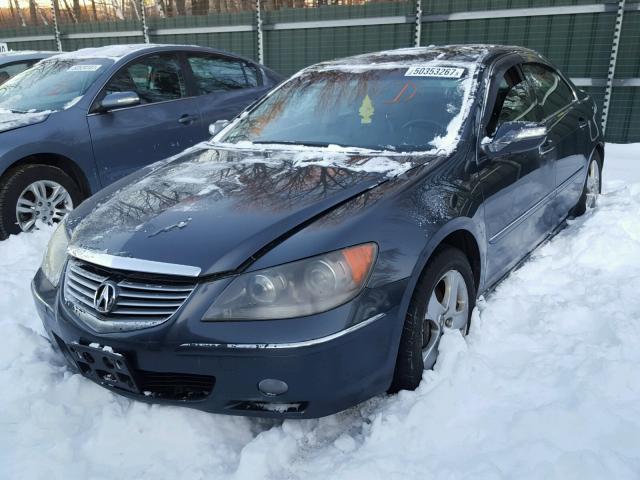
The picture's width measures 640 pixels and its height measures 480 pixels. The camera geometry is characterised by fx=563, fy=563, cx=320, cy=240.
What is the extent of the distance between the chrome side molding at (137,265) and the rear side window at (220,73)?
12.4ft

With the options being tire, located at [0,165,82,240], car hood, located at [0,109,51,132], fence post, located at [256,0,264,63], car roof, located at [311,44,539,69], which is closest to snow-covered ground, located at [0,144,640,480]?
car roof, located at [311,44,539,69]

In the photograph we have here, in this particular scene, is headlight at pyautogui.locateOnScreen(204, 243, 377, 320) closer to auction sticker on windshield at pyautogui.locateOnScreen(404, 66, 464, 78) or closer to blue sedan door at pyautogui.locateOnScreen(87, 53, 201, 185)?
auction sticker on windshield at pyautogui.locateOnScreen(404, 66, 464, 78)

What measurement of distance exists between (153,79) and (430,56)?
304 cm

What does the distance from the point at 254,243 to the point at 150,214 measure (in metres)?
0.60

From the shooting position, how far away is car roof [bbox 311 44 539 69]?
3330 millimetres

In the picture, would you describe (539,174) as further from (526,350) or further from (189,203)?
(189,203)

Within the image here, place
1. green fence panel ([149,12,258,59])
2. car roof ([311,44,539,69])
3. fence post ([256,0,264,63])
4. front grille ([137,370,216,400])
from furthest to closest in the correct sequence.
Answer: green fence panel ([149,12,258,59]) < fence post ([256,0,264,63]) < car roof ([311,44,539,69]) < front grille ([137,370,216,400])

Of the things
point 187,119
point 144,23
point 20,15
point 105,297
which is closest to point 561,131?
point 105,297

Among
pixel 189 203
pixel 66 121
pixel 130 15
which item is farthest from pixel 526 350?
pixel 130 15

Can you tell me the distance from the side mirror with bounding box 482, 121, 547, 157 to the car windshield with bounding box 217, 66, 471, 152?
0.21 meters

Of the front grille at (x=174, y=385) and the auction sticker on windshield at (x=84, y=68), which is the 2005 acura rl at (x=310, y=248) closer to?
the front grille at (x=174, y=385)

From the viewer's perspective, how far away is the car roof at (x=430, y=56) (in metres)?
3.33

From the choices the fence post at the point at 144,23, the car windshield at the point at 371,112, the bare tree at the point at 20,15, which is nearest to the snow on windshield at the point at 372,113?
the car windshield at the point at 371,112

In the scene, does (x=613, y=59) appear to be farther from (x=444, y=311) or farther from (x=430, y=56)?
(x=444, y=311)
